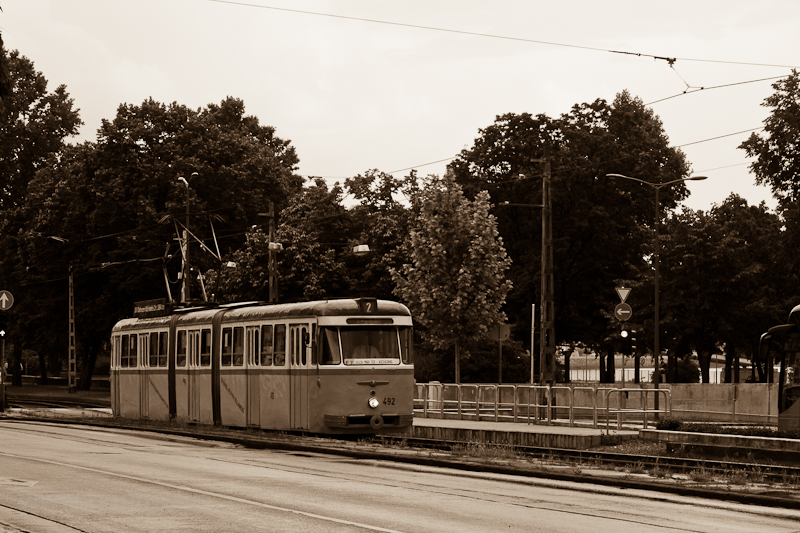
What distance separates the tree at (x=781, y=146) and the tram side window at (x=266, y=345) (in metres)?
26.8

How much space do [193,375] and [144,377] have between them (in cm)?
405

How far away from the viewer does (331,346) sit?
2425cm

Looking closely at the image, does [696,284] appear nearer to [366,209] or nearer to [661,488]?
[366,209]

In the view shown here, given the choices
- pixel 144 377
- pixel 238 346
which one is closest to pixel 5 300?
pixel 144 377

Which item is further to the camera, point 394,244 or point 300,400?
point 394,244

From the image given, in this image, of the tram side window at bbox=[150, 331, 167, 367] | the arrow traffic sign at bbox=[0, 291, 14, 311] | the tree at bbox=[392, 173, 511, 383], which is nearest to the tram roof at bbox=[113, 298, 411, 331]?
the tram side window at bbox=[150, 331, 167, 367]

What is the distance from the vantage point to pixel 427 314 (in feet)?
139

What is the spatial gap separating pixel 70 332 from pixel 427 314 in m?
21.4

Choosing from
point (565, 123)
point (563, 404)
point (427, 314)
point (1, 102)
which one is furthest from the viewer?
point (565, 123)

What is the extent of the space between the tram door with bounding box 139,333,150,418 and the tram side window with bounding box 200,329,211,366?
4291 millimetres

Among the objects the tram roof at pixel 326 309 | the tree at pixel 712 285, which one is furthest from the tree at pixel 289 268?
the tram roof at pixel 326 309

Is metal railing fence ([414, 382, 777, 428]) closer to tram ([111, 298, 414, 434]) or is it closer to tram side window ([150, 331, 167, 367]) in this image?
tram ([111, 298, 414, 434])

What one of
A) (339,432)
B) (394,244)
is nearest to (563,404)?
(339,432)

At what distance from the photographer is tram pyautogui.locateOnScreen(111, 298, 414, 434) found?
24125 millimetres
